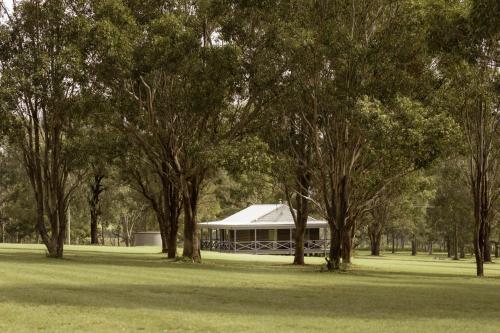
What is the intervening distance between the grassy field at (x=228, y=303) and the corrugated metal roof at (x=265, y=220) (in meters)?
38.4

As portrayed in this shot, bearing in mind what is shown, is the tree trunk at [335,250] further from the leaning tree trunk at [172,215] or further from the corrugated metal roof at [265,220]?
the corrugated metal roof at [265,220]

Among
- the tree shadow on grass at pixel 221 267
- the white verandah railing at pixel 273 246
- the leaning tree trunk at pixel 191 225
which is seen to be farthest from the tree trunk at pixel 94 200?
the tree shadow on grass at pixel 221 267

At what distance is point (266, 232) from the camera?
73125mm

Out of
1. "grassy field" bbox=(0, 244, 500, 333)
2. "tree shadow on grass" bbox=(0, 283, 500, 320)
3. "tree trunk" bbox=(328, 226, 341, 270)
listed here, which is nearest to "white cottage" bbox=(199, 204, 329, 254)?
"tree trunk" bbox=(328, 226, 341, 270)

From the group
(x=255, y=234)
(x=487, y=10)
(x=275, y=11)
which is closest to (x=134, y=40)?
(x=275, y=11)

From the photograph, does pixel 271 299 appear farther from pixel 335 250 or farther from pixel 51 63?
pixel 51 63

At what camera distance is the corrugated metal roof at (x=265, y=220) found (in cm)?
6819

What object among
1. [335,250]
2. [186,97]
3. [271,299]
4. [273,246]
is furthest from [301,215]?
[273,246]

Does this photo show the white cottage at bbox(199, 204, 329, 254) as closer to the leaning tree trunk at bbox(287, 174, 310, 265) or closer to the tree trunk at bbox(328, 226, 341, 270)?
the leaning tree trunk at bbox(287, 174, 310, 265)

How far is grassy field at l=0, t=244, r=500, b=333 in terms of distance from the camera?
14.6 metres

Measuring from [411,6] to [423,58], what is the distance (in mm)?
2698

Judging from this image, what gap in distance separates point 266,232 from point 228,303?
54.5 metres

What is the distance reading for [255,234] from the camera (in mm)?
68688

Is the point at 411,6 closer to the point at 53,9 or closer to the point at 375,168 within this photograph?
the point at 375,168
